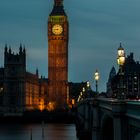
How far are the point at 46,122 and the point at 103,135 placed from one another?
124m

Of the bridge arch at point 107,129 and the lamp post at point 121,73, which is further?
the bridge arch at point 107,129

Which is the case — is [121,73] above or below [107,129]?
above

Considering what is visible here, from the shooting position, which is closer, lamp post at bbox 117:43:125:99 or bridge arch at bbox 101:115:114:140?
lamp post at bbox 117:43:125:99

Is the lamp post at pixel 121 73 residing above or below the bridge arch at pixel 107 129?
above

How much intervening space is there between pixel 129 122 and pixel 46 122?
473 ft

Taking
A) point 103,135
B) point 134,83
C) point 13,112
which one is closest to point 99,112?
point 103,135

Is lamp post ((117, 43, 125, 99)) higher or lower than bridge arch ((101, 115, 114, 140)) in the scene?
higher

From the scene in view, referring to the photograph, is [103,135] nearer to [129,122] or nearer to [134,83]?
[129,122]

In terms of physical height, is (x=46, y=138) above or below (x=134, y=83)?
below

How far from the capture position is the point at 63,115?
174500mm

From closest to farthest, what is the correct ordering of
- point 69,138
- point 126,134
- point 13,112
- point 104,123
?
point 126,134 → point 104,123 → point 69,138 → point 13,112

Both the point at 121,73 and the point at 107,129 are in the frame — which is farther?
the point at 107,129

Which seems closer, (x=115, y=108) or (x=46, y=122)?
(x=115, y=108)

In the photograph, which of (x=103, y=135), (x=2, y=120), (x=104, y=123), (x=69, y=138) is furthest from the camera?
(x=2, y=120)
